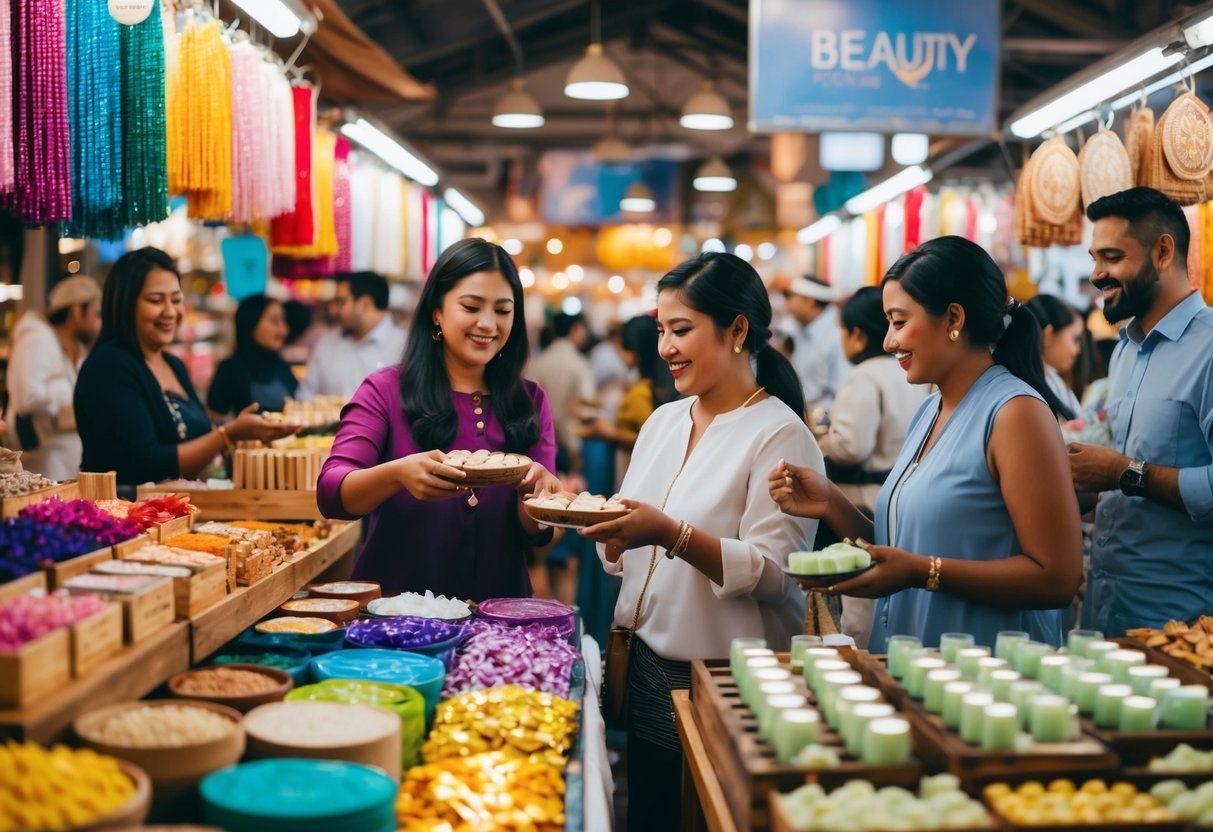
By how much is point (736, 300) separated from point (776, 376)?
280 mm

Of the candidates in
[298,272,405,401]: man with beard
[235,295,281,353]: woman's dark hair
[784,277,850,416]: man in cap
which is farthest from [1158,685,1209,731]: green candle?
[784,277,850,416]: man in cap

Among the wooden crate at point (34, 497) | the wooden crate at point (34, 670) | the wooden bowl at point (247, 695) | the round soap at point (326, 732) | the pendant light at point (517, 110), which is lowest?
the round soap at point (326, 732)

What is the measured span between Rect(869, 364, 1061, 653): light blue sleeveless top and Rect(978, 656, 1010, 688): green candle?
1.03 feet

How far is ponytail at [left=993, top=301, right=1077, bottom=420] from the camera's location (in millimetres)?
2904

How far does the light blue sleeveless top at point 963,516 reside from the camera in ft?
9.02

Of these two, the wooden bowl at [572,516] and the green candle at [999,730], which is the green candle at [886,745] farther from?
the wooden bowl at [572,516]

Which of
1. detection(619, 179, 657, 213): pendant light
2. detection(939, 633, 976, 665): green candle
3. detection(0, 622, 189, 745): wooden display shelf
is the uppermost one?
detection(619, 179, 657, 213): pendant light

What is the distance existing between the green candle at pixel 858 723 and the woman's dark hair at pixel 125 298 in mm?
3732

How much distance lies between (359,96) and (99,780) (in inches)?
210

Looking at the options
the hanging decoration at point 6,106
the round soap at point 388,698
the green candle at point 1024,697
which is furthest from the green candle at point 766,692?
the hanging decoration at point 6,106

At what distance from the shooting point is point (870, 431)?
19.0 ft

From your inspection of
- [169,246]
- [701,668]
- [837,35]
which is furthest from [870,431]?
[169,246]

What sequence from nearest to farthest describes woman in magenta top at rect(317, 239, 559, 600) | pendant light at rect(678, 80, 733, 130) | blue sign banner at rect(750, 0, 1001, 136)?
woman in magenta top at rect(317, 239, 559, 600) → blue sign banner at rect(750, 0, 1001, 136) → pendant light at rect(678, 80, 733, 130)

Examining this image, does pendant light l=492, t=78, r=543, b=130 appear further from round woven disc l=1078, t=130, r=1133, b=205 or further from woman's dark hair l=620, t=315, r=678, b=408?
round woven disc l=1078, t=130, r=1133, b=205
